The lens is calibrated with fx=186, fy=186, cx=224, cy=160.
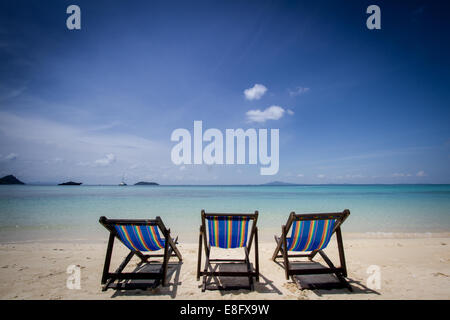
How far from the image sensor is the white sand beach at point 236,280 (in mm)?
2752

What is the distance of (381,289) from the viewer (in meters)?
2.88

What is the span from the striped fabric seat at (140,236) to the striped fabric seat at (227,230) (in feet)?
2.92

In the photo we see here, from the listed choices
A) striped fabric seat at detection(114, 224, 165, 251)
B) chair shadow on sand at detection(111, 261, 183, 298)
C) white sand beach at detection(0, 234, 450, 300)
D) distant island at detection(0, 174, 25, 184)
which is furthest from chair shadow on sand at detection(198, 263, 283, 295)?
distant island at detection(0, 174, 25, 184)

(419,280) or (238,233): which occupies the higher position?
(238,233)

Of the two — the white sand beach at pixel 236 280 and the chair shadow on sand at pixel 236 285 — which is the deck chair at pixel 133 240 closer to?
the white sand beach at pixel 236 280

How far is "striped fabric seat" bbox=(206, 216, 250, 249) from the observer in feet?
9.95

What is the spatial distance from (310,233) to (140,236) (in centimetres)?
278

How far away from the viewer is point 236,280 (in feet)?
10.4

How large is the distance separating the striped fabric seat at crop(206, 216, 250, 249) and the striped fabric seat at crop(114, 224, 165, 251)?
2.92 ft
